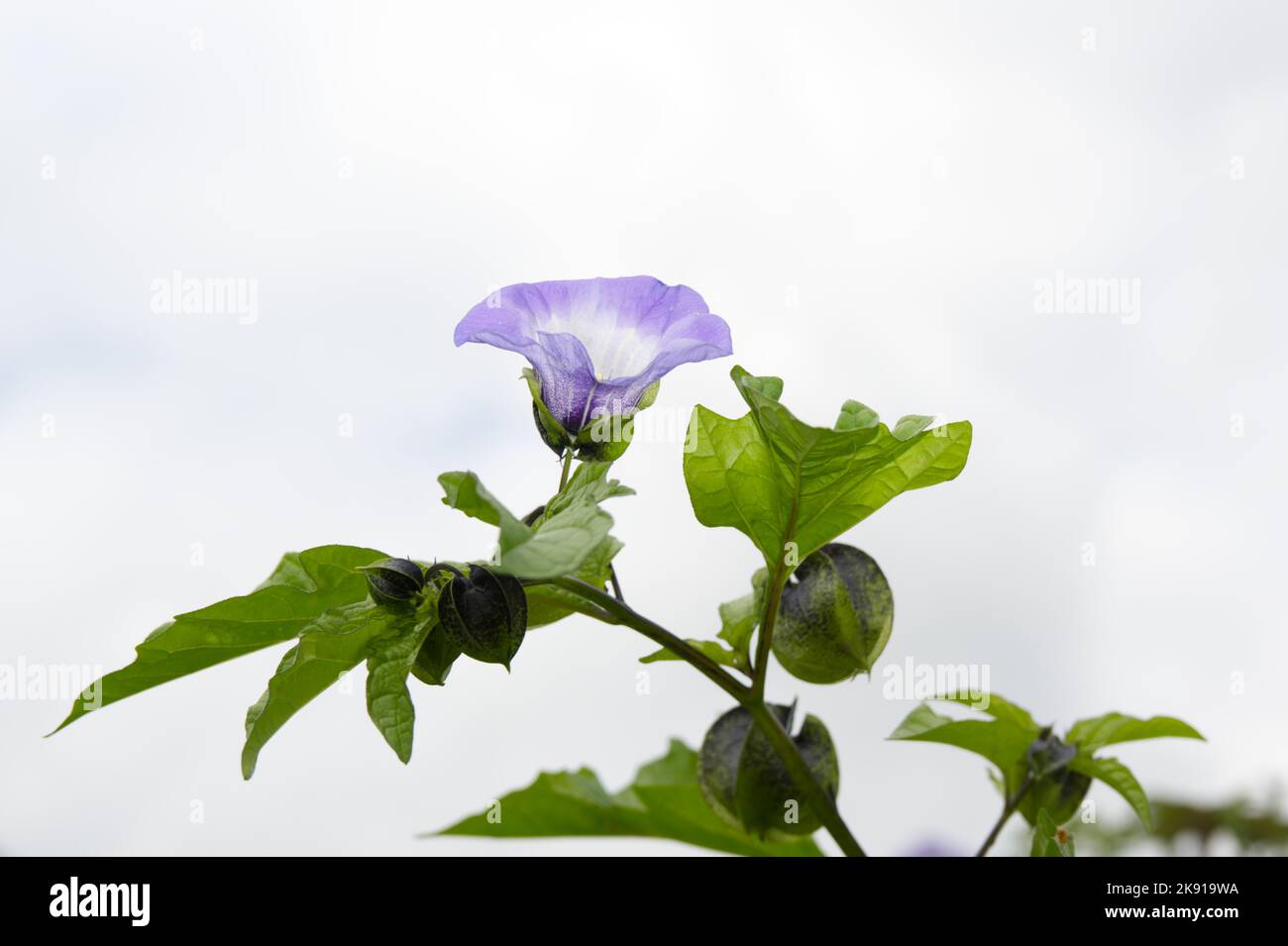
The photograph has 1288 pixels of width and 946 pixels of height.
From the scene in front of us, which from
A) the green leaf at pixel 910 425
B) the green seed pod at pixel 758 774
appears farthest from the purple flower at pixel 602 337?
the green seed pod at pixel 758 774

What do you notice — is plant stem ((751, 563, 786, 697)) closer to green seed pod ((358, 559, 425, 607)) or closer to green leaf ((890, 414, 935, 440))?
green leaf ((890, 414, 935, 440))

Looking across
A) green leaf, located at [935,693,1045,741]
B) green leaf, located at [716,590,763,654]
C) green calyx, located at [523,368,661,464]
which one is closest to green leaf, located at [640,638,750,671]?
green leaf, located at [716,590,763,654]

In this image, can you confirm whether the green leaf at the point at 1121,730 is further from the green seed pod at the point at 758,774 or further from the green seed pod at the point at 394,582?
the green seed pod at the point at 394,582

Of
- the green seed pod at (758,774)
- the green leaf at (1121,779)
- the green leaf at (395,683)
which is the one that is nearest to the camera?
the green leaf at (395,683)

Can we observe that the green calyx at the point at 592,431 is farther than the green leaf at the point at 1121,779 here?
No

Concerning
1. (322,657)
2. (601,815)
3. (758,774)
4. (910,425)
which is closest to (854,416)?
(910,425)

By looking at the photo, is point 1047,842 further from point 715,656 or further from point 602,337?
point 602,337

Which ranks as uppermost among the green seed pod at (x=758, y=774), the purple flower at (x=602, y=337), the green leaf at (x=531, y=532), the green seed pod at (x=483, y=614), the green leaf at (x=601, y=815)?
the purple flower at (x=602, y=337)
